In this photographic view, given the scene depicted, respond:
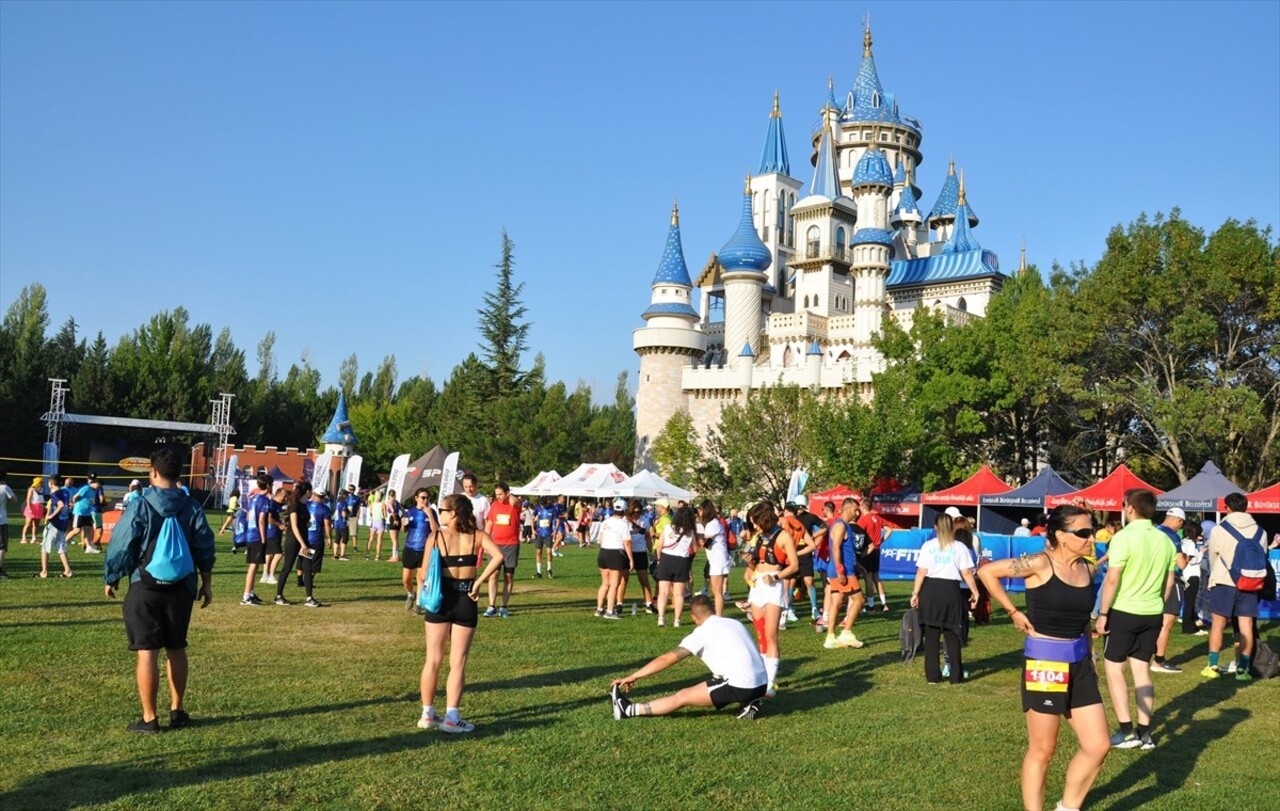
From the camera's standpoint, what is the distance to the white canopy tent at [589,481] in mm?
33219

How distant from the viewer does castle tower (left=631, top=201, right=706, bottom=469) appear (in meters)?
62.4

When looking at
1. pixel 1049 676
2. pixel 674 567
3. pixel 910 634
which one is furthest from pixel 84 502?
pixel 1049 676

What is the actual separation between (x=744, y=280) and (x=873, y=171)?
10.2m

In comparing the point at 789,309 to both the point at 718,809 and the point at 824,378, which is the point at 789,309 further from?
the point at 718,809

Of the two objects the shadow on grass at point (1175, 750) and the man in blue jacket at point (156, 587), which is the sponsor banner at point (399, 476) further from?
the shadow on grass at point (1175, 750)

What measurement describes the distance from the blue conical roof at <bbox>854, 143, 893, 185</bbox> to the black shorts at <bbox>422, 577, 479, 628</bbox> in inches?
2420

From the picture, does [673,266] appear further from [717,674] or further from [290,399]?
[717,674]

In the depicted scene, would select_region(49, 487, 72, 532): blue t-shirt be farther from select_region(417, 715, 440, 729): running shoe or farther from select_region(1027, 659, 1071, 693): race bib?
select_region(1027, 659, 1071, 693): race bib

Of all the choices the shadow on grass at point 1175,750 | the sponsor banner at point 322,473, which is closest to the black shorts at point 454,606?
the shadow on grass at point 1175,750

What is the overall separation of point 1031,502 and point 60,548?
2274cm

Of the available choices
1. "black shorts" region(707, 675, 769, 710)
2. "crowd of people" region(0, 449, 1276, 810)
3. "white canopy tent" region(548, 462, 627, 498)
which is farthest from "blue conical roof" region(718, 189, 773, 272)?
"black shorts" region(707, 675, 769, 710)

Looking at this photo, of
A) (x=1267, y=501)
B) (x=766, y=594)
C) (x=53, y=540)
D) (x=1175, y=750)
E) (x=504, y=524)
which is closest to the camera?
(x=1175, y=750)

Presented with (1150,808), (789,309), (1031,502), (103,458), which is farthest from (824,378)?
(1150,808)

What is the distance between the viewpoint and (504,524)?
13734 mm
